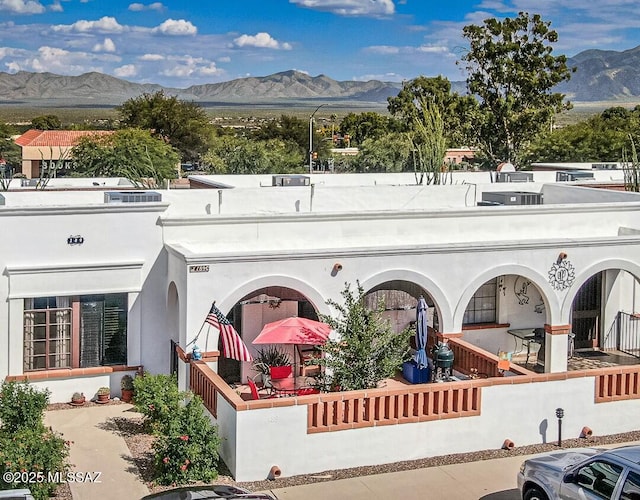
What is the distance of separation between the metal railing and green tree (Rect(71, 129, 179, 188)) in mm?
37174

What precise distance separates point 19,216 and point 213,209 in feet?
17.1

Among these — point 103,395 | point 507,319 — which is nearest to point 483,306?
point 507,319

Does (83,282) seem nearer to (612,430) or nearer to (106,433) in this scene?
(106,433)

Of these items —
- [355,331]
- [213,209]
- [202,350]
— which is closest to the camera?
[355,331]

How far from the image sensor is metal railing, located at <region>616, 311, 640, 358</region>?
24156mm

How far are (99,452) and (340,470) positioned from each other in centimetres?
429

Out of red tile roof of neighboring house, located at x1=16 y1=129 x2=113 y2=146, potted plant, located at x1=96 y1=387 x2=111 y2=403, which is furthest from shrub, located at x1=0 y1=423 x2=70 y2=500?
red tile roof of neighboring house, located at x1=16 y1=129 x2=113 y2=146

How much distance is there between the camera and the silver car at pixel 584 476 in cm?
1152

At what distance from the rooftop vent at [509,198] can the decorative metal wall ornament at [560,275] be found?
4570 millimetres

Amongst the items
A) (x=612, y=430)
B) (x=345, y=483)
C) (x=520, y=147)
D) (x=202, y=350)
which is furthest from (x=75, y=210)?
(x=520, y=147)

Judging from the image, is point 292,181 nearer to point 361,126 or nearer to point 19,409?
point 19,409

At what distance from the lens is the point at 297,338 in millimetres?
18281

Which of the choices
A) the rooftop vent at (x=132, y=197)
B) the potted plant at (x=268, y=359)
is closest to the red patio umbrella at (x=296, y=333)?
the potted plant at (x=268, y=359)

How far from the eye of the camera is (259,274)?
18656 millimetres
